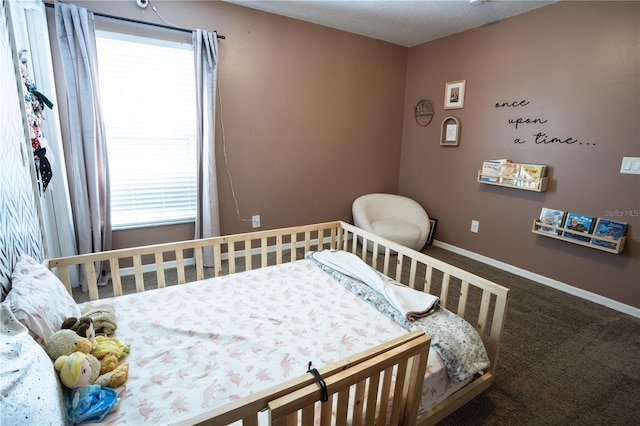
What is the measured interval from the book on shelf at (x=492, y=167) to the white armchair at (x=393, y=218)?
80 cm

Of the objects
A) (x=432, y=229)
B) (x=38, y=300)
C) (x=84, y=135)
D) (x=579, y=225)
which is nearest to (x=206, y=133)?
(x=84, y=135)

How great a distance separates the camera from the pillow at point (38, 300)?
1.09 metres

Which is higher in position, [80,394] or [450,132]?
[450,132]

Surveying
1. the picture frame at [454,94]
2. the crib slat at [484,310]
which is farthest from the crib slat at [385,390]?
the picture frame at [454,94]

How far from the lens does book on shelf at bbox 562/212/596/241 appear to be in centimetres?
260

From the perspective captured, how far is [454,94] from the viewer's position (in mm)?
3537

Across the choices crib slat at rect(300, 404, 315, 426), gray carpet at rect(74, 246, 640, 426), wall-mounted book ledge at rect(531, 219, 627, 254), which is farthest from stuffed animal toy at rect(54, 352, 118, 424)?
wall-mounted book ledge at rect(531, 219, 627, 254)

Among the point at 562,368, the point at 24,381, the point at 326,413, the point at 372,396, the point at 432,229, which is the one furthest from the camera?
the point at 432,229

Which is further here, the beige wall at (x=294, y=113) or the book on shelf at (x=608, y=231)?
the beige wall at (x=294, y=113)

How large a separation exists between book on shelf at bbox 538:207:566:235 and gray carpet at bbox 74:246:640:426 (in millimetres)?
567

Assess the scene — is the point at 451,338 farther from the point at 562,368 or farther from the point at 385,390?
the point at 562,368

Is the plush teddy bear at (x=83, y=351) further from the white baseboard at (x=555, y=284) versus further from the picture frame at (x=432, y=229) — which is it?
the picture frame at (x=432, y=229)

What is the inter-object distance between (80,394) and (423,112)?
3.99 meters

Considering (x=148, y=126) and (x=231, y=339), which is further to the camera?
(x=148, y=126)
